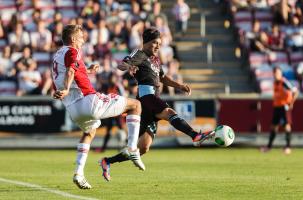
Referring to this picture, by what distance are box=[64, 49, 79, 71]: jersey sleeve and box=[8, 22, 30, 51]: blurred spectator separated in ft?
57.6

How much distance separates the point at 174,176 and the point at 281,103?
10.4m

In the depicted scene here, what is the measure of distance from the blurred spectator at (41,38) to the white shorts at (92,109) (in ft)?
56.6

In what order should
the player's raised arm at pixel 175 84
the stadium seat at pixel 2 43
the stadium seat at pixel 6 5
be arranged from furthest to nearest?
1. the stadium seat at pixel 6 5
2. the stadium seat at pixel 2 43
3. the player's raised arm at pixel 175 84

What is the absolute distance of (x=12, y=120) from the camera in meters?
27.5

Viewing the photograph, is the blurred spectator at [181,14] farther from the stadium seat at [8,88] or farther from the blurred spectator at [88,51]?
the stadium seat at [8,88]

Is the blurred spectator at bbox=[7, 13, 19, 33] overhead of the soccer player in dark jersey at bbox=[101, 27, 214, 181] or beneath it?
beneath

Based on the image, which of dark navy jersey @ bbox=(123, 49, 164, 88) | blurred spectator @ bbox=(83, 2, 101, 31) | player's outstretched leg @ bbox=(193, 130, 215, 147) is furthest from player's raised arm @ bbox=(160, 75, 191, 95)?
blurred spectator @ bbox=(83, 2, 101, 31)

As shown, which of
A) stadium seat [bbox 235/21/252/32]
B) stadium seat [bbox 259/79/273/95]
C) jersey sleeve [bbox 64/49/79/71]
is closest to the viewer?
jersey sleeve [bbox 64/49/79/71]

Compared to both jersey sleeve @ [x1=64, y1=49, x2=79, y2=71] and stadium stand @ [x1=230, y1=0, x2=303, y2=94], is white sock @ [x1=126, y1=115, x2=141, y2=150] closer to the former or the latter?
jersey sleeve @ [x1=64, y1=49, x2=79, y2=71]

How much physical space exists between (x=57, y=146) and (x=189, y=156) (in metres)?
5.72

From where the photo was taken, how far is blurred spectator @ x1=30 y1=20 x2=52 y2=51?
1188 inches

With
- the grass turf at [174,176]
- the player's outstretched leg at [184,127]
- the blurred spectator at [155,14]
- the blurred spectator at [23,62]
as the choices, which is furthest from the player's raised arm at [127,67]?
the blurred spectator at [155,14]

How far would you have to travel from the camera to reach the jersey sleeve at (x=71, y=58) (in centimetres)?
1275

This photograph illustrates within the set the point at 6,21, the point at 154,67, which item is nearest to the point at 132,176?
the point at 154,67
